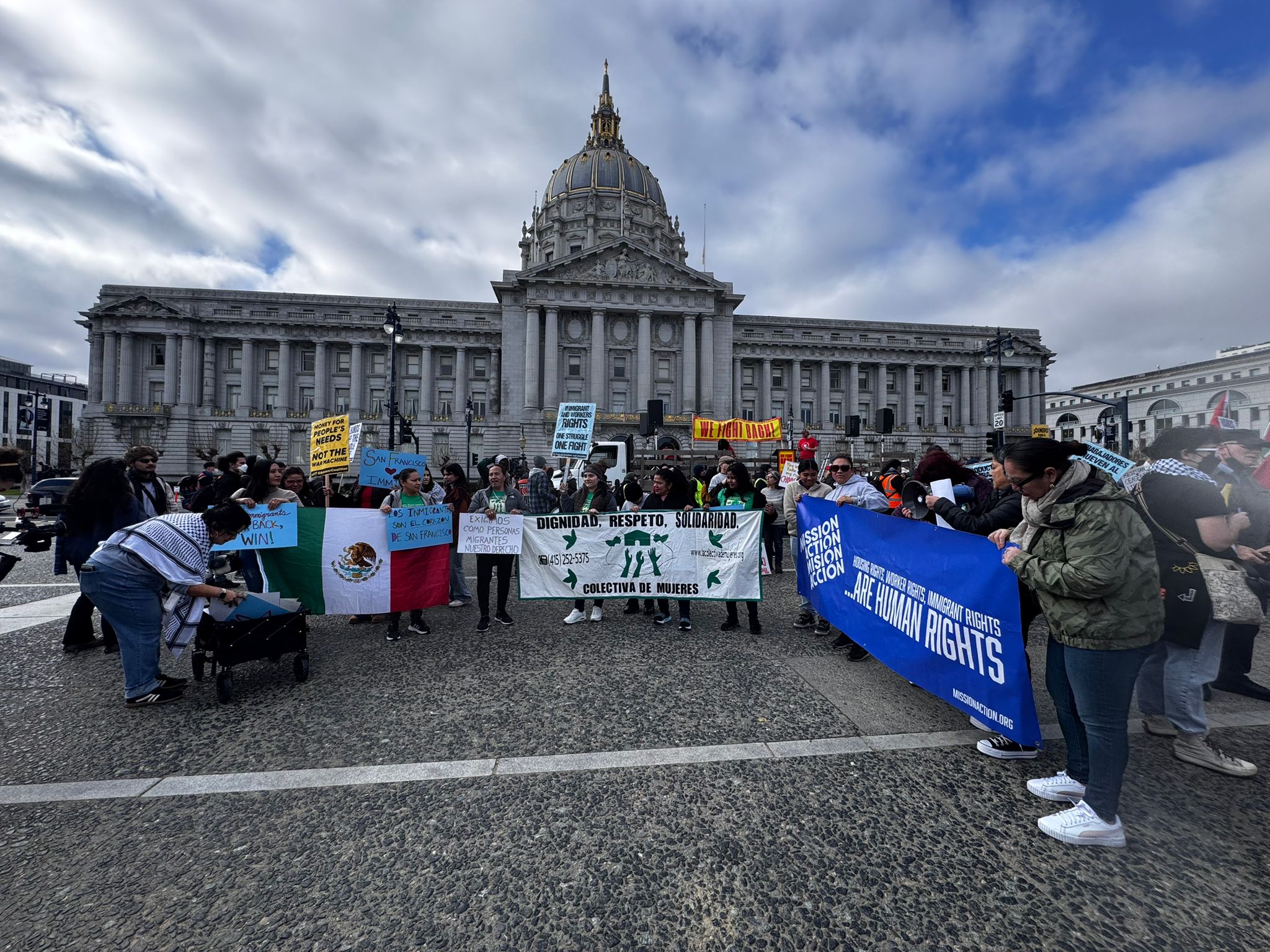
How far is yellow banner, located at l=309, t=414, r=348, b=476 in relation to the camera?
326 inches

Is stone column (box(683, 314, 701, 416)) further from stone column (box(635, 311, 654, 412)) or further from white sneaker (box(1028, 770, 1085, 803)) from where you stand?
white sneaker (box(1028, 770, 1085, 803))

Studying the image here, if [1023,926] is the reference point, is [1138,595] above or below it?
above

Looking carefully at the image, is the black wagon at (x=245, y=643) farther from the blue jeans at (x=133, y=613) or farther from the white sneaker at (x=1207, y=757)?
the white sneaker at (x=1207, y=757)

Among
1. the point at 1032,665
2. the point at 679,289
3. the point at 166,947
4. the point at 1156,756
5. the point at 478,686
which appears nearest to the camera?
the point at 166,947

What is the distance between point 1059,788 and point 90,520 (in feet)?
26.4

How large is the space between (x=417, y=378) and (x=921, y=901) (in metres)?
58.9

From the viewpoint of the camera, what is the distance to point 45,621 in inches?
240

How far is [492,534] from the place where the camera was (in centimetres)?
612

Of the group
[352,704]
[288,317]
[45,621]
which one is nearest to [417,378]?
[288,317]

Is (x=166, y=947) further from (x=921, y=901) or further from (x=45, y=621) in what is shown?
(x=45, y=621)

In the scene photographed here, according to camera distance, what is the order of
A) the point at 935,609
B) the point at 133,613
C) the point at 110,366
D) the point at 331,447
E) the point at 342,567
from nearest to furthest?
the point at 935,609 < the point at 133,613 < the point at 342,567 < the point at 331,447 < the point at 110,366

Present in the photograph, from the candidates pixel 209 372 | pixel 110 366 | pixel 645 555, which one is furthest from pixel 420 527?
pixel 110 366

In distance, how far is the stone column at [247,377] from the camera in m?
51.6

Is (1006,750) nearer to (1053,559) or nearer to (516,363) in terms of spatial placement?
(1053,559)
